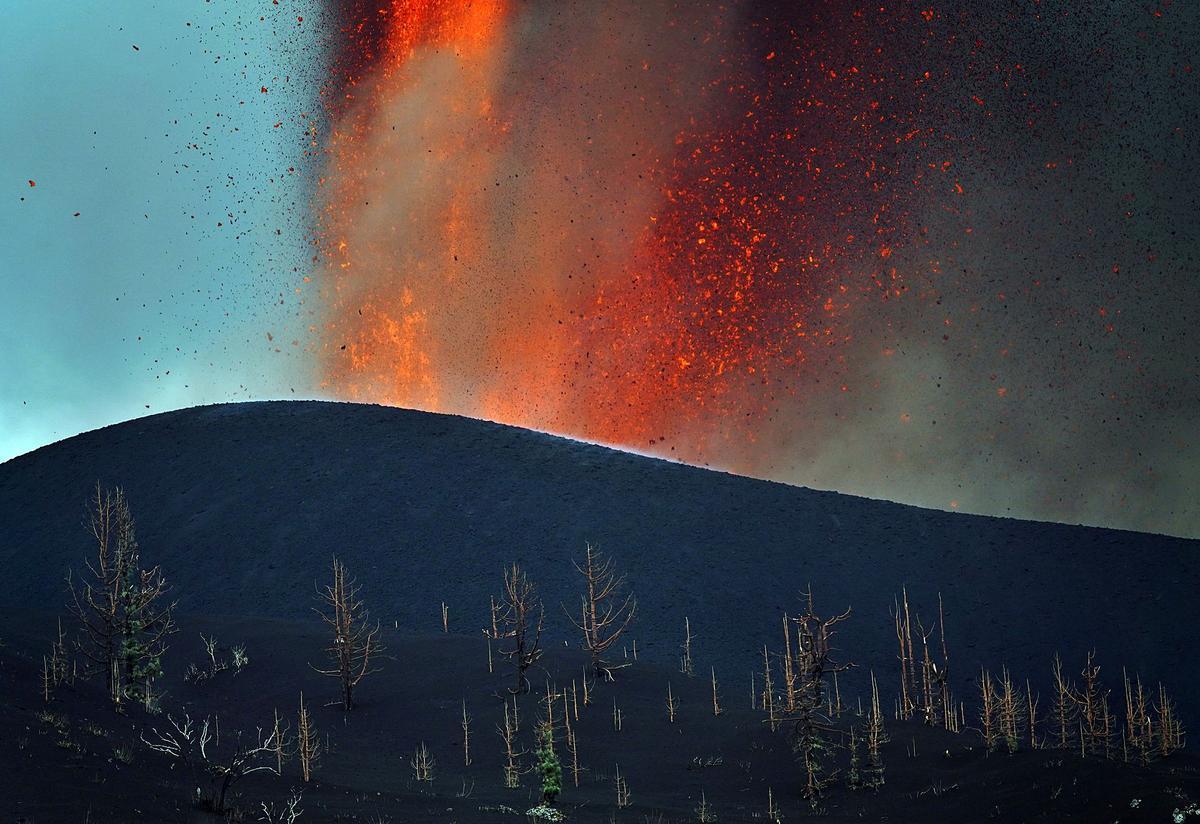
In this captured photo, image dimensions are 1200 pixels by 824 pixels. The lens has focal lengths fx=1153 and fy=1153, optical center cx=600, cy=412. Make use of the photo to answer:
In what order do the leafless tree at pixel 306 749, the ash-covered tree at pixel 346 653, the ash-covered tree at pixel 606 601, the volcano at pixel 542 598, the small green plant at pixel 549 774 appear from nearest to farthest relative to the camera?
the volcano at pixel 542 598 → the small green plant at pixel 549 774 → the leafless tree at pixel 306 749 → the ash-covered tree at pixel 346 653 → the ash-covered tree at pixel 606 601

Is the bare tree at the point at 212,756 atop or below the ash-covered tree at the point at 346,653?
below

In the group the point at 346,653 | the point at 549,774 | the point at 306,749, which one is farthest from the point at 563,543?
the point at 549,774

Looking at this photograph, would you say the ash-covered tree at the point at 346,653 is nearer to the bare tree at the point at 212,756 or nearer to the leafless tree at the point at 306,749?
the leafless tree at the point at 306,749

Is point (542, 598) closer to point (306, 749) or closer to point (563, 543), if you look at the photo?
point (563, 543)

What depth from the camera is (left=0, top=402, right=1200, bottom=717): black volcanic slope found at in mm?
62375

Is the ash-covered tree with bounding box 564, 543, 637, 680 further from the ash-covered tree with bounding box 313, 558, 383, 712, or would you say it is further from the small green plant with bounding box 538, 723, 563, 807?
the small green plant with bounding box 538, 723, 563, 807

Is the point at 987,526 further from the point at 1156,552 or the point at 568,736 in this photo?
the point at 568,736

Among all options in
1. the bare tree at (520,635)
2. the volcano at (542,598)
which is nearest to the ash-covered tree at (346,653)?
the volcano at (542,598)

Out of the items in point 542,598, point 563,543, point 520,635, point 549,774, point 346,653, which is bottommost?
point 549,774

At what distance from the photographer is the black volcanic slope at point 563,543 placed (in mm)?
62375

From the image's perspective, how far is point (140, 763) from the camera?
2136 centimetres

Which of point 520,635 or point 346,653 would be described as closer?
point 346,653

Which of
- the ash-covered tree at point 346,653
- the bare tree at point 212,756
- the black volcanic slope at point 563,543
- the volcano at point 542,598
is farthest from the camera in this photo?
the black volcanic slope at point 563,543

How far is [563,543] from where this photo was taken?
6894 centimetres
